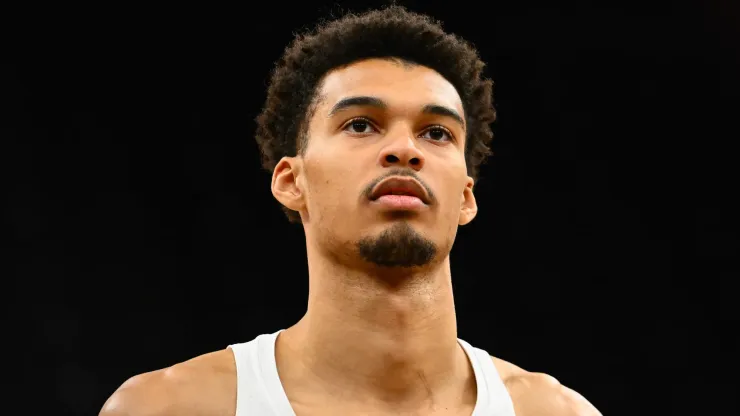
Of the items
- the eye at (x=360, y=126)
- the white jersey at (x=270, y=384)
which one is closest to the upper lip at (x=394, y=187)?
the eye at (x=360, y=126)

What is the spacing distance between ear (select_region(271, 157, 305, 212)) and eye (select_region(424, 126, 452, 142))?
29 centimetres

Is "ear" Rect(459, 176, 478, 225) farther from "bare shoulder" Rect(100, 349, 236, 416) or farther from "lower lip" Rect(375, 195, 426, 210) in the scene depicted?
"bare shoulder" Rect(100, 349, 236, 416)

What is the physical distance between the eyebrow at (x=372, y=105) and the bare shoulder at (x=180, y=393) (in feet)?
1.90

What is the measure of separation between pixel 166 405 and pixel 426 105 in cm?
80

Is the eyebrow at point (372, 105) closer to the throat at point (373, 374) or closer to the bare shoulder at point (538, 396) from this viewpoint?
the throat at point (373, 374)

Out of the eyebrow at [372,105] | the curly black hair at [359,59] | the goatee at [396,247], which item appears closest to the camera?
the goatee at [396,247]

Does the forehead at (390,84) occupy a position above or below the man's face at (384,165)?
above

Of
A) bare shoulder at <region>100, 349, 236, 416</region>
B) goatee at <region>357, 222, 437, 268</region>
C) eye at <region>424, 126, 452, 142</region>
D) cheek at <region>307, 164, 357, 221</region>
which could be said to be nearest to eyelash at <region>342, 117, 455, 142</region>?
eye at <region>424, 126, 452, 142</region>

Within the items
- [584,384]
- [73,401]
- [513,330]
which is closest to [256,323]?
[73,401]

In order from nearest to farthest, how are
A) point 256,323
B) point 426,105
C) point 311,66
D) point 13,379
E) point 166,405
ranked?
point 166,405 < point 426,105 < point 311,66 < point 13,379 < point 256,323

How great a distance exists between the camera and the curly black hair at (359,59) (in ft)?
7.06

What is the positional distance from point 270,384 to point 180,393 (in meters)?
0.18

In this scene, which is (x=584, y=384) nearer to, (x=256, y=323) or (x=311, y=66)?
(x=256, y=323)

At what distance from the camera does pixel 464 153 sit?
221 centimetres
